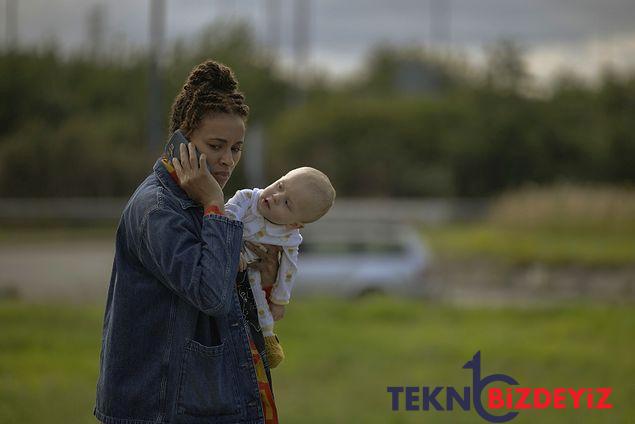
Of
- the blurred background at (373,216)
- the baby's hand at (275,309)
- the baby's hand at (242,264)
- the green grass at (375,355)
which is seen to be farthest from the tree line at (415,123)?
the baby's hand at (242,264)

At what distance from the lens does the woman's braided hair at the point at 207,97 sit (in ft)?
8.21

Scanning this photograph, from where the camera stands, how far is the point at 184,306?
8.00 ft

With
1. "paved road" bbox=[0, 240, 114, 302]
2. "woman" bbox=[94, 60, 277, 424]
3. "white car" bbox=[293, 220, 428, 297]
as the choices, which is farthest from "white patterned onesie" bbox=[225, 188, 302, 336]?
"white car" bbox=[293, 220, 428, 297]

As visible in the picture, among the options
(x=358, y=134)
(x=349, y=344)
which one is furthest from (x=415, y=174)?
(x=349, y=344)

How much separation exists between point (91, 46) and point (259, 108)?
13914mm

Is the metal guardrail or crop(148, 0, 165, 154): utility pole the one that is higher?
crop(148, 0, 165, 154): utility pole

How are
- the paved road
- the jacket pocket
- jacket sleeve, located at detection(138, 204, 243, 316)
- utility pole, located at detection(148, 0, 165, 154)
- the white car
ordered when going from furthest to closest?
utility pole, located at detection(148, 0, 165, 154)
the white car
the paved road
the jacket pocket
jacket sleeve, located at detection(138, 204, 243, 316)

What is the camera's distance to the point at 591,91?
1457 inches

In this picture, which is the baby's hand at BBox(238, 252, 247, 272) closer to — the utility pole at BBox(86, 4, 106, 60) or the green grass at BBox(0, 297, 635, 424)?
the green grass at BBox(0, 297, 635, 424)

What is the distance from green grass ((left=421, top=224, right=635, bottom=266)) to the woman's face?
17204 millimetres

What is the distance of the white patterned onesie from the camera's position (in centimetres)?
265

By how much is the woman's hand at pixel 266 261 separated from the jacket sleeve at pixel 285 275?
0.02m

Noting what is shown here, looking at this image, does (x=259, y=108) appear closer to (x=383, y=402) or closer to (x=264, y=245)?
(x=383, y=402)

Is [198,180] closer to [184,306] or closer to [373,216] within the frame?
[184,306]
